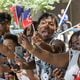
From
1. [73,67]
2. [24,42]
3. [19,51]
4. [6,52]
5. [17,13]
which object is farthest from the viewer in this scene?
[17,13]

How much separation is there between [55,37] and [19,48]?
1.09 ft

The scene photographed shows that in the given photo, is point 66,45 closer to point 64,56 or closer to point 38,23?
point 64,56

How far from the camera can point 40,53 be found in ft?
6.12

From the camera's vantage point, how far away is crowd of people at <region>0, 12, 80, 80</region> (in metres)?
1.75

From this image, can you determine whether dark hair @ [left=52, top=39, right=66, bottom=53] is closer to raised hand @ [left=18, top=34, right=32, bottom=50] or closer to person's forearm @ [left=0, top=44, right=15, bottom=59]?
raised hand @ [left=18, top=34, right=32, bottom=50]

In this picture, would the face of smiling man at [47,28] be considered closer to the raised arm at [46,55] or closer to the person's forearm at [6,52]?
the raised arm at [46,55]

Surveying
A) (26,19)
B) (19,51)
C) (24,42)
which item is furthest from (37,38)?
(26,19)

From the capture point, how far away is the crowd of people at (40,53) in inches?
68.7

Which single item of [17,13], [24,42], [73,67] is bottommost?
[73,67]

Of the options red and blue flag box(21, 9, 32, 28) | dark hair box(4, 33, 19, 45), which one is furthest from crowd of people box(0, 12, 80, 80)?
red and blue flag box(21, 9, 32, 28)

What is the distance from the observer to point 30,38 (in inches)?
78.7

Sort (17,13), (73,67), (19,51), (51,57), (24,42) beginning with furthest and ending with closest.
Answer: (17,13) < (19,51) < (24,42) < (51,57) < (73,67)

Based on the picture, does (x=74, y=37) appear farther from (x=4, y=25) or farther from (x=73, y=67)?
(x=4, y=25)

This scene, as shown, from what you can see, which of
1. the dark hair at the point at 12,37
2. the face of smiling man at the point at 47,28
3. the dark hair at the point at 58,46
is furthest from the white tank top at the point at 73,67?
the dark hair at the point at 12,37
